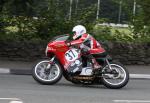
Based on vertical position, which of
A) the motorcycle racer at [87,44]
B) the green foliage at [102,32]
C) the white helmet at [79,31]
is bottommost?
the green foliage at [102,32]

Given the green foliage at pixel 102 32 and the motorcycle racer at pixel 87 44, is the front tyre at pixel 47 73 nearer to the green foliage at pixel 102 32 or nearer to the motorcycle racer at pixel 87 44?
the motorcycle racer at pixel 87 44

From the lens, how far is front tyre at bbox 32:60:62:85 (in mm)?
12281

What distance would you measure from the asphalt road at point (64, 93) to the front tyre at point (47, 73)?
159 mm

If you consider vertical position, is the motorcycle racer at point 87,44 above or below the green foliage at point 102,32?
above

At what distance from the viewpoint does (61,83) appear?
42.4 feet

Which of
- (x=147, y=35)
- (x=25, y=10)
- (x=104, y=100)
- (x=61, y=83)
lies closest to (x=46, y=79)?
(x=61, y=83)

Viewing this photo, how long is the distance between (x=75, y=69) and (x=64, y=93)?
134 centimetres

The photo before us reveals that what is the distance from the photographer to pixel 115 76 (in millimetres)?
12242

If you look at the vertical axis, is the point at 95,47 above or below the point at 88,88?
above

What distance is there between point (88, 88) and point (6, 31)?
675cm

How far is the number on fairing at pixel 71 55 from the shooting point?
486 inches

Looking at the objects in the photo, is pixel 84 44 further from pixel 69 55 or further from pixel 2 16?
pixel 2 16

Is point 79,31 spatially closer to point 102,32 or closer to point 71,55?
point 71,55

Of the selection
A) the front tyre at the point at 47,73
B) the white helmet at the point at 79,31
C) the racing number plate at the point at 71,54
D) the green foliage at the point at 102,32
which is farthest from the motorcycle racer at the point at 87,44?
the green foliage at the point at 102,32
